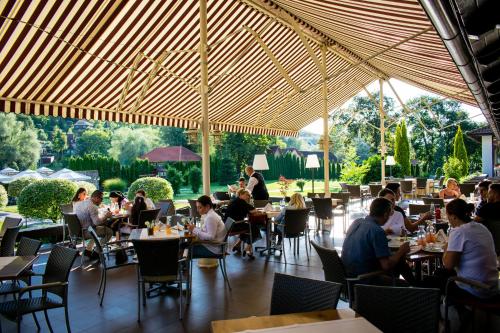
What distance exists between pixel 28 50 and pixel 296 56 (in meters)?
6.84

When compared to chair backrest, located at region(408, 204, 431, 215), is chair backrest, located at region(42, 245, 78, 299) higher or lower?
lower

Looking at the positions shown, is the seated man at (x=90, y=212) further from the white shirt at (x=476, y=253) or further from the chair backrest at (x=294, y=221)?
the white shirt at (x=476, y=253)

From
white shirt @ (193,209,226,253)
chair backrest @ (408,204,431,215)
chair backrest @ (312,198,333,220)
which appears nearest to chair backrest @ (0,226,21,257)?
white shirt @ (193,209,226,253)

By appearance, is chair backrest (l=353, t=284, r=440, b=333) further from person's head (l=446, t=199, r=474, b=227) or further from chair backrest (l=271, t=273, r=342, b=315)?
person's head (l=446, t=199, r=474, b=227)

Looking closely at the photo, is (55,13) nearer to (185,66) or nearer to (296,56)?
(185,66)

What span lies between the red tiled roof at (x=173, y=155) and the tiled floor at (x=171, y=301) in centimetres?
2006

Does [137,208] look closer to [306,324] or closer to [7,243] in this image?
[7,243]

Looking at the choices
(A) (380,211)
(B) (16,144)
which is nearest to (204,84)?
(A) (380,211)

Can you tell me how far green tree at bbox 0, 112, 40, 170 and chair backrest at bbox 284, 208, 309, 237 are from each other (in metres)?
29.6

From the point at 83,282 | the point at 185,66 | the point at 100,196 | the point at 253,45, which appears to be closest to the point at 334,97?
the point at 253,45

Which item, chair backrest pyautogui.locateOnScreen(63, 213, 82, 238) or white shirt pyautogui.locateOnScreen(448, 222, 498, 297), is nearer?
white shirt pyautogui.locateOnScreen(448, 222, 498, 297)

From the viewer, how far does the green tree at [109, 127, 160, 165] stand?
42.9m

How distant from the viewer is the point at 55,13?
5.91 metres

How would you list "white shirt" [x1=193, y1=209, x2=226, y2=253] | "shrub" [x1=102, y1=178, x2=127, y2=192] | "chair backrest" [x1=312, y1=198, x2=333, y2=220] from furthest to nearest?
"shrub" [x1=102, y1=178, x2=127, y2=192] < "chair backrest" [x1=312, y1=198, x2=333, y2=220] < "white shirt" [x1=193, y1=209, x2=226, y2=253]
